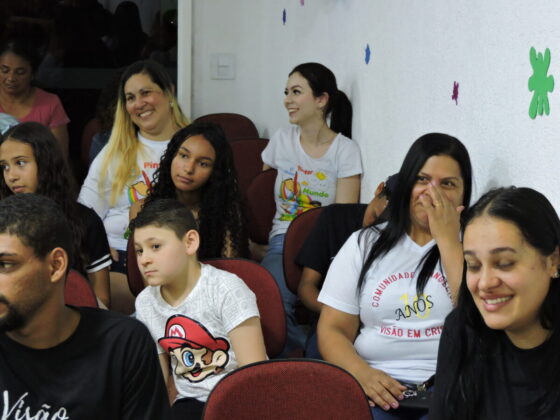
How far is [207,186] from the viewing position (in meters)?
3.09

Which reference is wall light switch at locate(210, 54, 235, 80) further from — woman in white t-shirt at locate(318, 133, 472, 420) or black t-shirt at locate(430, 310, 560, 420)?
black t-shirt at locate(430, 310, 560, 420)

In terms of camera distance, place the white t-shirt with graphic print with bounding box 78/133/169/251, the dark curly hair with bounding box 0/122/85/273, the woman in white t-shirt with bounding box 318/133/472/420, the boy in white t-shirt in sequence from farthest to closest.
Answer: the white t-shirt with graphic print with bounding box 78/133/169/251 < the dark curly hair with bounding box 0/122/85/273 < the boy in white t-shirt < the woman in white t-shirt with bounding box 318/133/472/420

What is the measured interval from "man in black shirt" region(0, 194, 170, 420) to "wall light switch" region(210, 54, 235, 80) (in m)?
3.75

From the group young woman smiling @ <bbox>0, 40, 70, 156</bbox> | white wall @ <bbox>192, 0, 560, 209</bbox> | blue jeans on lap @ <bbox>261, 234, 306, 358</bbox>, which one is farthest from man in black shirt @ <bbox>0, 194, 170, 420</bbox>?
young woman smiling @ <bbox>0, 40, 70, 156</bbox>

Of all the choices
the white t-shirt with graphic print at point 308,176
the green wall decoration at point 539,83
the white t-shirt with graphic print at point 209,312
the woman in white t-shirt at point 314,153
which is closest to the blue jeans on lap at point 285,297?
the woman in white t-shirt at point 314,153

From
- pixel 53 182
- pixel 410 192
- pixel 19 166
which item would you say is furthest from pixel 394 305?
pixel 19 166

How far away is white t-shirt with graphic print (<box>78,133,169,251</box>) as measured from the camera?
11.5 feet

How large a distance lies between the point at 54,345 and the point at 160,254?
0.86 m

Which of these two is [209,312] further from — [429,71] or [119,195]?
[119,195]

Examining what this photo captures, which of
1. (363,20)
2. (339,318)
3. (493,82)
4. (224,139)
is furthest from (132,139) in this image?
(493,82)

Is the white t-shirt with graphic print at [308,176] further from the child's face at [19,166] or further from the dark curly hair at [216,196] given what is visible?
the child's face at [19,166]

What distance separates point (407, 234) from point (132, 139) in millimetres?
1532

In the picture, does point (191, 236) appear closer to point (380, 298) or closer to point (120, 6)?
point (380, 298)

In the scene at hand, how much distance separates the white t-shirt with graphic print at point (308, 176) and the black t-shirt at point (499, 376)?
196 cm
